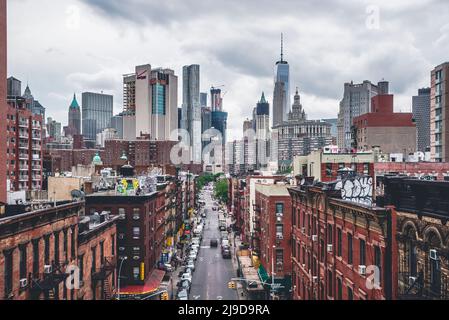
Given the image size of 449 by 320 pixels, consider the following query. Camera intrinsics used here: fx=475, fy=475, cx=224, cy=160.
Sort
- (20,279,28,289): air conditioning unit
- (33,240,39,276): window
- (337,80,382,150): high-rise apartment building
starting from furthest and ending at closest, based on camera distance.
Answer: (337,80,382,150): high-rise apartment building → (33,240,39,276): window → (20,279,28,289): air conditioning unit

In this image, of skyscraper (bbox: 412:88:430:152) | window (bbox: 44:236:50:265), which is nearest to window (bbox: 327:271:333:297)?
window (bbox: 44:236:50:265)

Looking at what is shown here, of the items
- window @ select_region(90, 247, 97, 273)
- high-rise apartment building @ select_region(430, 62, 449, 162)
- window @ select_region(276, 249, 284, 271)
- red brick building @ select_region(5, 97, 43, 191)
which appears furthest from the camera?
red brick building @ select_region(5, 97, 43, 191)

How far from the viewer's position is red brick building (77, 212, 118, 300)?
21.9 m

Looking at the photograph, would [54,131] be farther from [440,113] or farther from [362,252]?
[362,252]

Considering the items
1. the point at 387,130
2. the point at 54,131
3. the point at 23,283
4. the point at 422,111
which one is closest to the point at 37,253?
the point at 23,283

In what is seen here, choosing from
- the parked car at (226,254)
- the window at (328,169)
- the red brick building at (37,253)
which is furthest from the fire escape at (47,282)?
the parked car at (226,254)

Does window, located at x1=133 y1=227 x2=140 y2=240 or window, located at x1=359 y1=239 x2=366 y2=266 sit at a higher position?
window, located at x1=359 y1=239 x2=366 y2=266

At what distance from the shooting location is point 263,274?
41031 mm

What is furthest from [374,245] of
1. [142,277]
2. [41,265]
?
[142,277]

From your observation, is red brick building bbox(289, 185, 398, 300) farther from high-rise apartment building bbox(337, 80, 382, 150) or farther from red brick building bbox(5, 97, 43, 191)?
high-rise apartment building bbox(337, 80, 382, 150)

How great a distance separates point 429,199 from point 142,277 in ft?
91.6

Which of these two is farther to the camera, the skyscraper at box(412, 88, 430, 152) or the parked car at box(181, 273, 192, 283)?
the skyscraper at box(412, 88, 430, 152)

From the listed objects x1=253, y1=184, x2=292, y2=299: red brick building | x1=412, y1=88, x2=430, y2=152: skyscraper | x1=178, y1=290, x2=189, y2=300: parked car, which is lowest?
x1=178, y1=290, x2=189, y2=300: parked car

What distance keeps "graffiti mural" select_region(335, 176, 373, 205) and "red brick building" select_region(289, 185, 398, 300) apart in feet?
2.32
